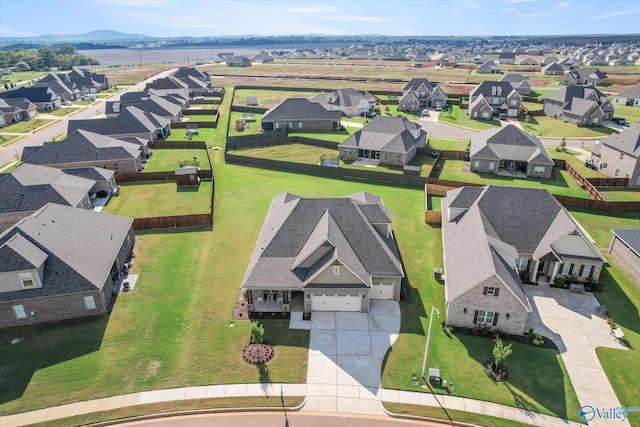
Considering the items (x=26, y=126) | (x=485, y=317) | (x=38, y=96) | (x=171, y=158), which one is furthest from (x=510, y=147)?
(x=38, y=96)

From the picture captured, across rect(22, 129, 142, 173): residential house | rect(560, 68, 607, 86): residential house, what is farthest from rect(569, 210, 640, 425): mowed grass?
rect(560, 68, 607, 86): residential house

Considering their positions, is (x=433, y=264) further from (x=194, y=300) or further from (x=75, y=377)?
(x=75, y=377)

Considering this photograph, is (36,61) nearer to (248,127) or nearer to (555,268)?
(248,127)

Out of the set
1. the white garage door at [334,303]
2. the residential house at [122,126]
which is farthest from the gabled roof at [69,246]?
the residential house at [122,126]

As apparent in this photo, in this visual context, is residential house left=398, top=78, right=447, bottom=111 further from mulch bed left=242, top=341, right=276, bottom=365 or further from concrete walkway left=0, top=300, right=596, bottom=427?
mulch bed left=242, top=341, right=276, bottom=365

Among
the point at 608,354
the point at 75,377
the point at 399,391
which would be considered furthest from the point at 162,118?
the point at 608,354

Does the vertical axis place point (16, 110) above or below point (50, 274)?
above

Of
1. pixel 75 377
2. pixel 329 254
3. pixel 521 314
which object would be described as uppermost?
pixel 329 254
